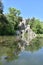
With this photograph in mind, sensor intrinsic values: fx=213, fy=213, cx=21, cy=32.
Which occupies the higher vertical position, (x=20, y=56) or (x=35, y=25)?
(x=20, y=56)

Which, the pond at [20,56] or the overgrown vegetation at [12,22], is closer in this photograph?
the pond at [20,56]

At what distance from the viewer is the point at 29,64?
1327 centimetres

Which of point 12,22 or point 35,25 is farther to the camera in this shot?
point 35,25

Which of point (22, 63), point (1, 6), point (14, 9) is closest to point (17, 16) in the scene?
point (14, 9)

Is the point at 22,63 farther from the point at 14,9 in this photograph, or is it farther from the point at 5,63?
the point at 14,9

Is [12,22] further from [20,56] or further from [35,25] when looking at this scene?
[20,56]

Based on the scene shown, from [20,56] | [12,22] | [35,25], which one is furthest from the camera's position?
[35,25]

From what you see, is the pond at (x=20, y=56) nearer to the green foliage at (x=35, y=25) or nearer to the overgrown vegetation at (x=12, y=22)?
the overgrown vegetation at (x=12, y=22)

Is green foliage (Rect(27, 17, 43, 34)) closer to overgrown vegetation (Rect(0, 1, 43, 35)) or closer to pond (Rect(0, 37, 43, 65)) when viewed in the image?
overgrown vegetation (Rect(0, 1, 43, 35))

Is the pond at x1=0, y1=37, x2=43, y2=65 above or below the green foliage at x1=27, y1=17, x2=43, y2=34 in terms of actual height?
above

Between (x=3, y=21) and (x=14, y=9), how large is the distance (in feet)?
72.4

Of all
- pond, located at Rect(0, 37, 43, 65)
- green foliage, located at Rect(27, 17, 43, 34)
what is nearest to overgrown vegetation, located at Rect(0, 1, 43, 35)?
green foliage, located at Rect(27, 17, 43, 34)

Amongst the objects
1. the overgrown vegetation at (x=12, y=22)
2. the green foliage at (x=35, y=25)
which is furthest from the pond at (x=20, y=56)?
the green foliage at (x=35, y=25)

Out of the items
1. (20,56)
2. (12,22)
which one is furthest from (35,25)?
(20,56)
